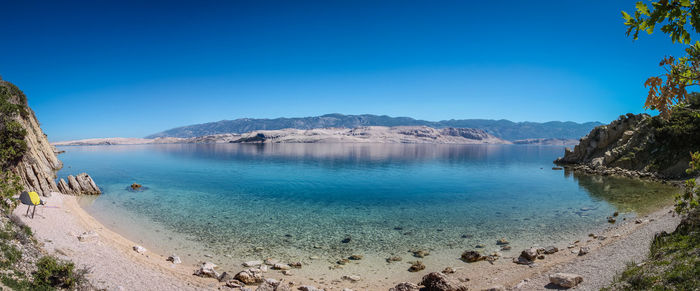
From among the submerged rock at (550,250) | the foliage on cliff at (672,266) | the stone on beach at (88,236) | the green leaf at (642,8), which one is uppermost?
the green leaf at (642,8)

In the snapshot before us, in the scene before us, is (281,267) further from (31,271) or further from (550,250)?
(550,250)

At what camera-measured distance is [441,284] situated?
43.9ft

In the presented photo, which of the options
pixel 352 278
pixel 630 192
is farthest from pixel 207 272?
pixel 630 192

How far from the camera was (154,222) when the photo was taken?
85.7ft

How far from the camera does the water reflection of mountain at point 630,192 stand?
95.7ft

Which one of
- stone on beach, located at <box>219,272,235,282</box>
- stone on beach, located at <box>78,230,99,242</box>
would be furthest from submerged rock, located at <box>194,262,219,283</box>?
stone on beach, located at <box>78,230,99,242</box>

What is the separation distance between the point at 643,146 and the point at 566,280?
53.9m

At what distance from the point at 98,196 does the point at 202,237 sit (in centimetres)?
2378

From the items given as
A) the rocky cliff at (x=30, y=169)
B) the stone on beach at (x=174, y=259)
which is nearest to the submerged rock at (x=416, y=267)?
the stone on beach at (x=174, y=259)

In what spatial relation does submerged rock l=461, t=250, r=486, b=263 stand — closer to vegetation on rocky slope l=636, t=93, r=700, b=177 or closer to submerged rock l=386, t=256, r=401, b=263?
submerged rock l=386, t=256, r=401, b=263

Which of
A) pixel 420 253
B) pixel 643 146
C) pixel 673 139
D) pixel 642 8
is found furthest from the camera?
pixel 643 146

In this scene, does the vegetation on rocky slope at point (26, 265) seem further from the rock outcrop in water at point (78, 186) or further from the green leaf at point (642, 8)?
the rock outcrop in water at point (78, 186)

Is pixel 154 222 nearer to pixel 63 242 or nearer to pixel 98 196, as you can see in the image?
pixel 63 242

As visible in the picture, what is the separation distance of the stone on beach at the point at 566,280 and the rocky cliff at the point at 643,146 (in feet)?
85.7
